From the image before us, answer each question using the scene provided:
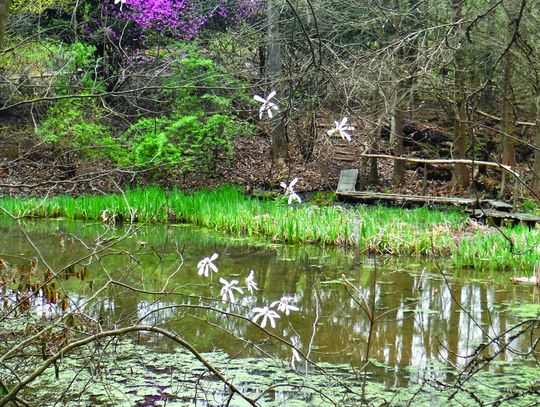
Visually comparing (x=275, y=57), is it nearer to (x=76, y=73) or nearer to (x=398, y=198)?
(x=398, y=198)

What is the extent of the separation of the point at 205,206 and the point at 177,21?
673 centimetres

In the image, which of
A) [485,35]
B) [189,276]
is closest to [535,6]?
[485,35]

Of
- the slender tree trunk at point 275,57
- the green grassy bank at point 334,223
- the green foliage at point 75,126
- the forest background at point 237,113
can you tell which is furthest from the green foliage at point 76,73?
the slender tree trunk at point 275,57

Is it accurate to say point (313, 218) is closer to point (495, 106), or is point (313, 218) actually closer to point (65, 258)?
point (65, 258)

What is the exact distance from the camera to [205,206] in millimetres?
13961

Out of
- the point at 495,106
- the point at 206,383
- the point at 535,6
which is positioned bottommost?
the point at 206,383

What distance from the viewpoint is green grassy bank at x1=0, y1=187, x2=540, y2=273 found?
33.1 feet

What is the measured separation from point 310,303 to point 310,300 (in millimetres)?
157

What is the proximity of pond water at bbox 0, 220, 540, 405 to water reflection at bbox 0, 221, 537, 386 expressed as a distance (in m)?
0.02

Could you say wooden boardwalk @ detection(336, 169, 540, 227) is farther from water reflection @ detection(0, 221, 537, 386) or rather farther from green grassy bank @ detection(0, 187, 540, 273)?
water reflection @ detection(0, 221, 537, 386)

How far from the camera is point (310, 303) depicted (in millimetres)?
8062

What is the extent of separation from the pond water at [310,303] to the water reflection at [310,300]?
2 cm

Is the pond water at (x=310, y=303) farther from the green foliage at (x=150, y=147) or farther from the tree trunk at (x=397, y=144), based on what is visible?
the tree trunk at (x=397, y=144)

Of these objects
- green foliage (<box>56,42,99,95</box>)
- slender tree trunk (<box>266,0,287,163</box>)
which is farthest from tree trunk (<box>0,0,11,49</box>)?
slender tree trunk (<box>266,0,287,163</box>)
